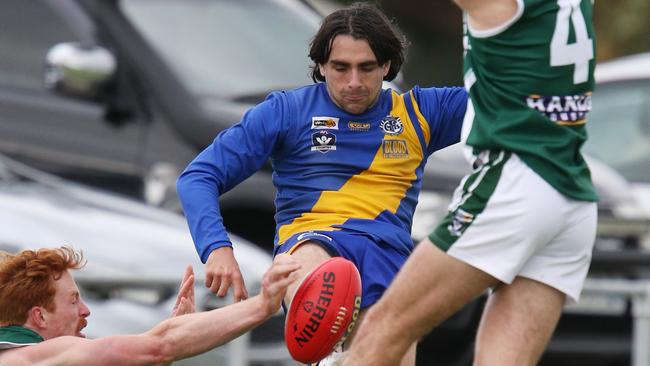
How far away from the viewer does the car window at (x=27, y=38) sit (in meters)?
9.88

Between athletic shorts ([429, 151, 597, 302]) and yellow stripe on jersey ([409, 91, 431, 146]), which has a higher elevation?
yellow stripe on jersey ([409, 91, 431, 146])

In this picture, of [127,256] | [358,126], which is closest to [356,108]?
[358,126]

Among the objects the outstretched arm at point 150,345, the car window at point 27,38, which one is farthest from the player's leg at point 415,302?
the car window at point 27,38

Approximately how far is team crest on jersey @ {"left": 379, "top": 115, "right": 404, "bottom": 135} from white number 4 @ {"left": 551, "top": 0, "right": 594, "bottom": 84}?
0.90m

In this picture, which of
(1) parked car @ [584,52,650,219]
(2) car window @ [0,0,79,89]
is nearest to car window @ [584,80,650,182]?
(1) parked car @ [584,52,650,219]

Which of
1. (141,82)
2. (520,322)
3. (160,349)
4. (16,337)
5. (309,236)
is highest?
(141,82)

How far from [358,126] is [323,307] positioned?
807 mm

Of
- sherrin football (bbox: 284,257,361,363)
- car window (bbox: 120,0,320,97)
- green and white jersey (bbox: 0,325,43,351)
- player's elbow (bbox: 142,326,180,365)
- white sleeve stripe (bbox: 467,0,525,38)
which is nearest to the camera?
white sleeve stripe (bbox: 467,0,525,38)

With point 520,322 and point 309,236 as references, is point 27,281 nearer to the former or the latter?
point 309,236

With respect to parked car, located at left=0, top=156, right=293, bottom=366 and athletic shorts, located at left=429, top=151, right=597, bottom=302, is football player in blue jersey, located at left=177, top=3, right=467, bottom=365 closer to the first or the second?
athletic shorts, located at left=429, top=151, right=597, bottom=302

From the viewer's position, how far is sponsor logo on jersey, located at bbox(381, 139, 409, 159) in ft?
19.8

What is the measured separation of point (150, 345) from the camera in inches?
229

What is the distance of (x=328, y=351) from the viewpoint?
221 inches

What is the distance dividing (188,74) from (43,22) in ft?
3.17
